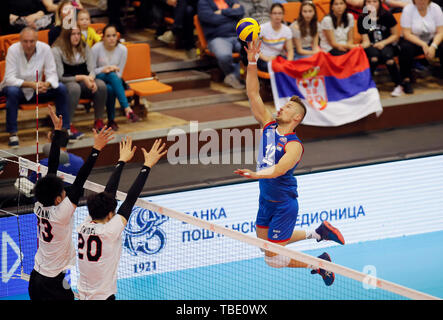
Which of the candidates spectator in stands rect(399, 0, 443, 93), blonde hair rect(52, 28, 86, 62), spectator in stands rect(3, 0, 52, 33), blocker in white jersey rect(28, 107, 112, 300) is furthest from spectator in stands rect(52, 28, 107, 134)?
spectator in stands rect(399, 0, 443, 93)

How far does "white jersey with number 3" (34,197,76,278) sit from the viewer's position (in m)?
6.87

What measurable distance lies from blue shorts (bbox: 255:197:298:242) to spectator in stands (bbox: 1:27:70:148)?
3.75m

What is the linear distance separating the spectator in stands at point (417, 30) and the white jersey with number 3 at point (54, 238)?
7597 mm

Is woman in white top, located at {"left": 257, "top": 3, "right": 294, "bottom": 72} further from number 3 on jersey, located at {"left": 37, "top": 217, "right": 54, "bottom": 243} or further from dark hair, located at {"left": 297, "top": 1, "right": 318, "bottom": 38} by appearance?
number 3 on jersey, located at {"left": 37, "top": 217, "right": 54, "bottom": 243}

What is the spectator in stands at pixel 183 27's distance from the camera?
13539 mm

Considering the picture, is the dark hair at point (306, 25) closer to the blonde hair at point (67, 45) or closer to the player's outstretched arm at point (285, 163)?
the blonde hair at point (67, 45)

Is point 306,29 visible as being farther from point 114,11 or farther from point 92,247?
point 92,247

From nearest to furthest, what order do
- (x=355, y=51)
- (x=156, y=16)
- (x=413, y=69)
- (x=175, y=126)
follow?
(x=175, y=126) < (x=355, y=51) < (x=413, y=69) < (x=156, y=16)

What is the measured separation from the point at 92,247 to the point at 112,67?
5108 mm

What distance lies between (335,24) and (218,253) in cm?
506
